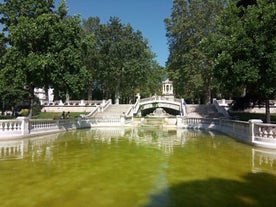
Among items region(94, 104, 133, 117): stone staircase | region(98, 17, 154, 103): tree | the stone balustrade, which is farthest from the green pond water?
region(98, 17, 154, 103): tree

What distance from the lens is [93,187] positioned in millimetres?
Answer: 7098

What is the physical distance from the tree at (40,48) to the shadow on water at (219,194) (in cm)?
1674

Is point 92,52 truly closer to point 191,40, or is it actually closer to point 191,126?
point 191,40

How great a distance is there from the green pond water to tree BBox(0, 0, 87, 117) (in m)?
11.1

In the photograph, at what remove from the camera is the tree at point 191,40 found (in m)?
48.8

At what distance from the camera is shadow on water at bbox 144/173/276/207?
19.7 feet

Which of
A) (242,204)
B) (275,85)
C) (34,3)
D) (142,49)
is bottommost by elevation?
(242,204)

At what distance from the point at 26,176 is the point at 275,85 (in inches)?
667

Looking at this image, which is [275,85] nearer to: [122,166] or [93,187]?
[122,166]

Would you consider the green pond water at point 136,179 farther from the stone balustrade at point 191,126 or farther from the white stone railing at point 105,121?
the white stone railing at point 105,121

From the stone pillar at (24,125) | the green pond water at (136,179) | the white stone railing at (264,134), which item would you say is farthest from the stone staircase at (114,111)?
the green pond water at (136,179)

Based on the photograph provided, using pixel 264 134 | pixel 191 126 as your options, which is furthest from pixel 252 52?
pixel 191 126

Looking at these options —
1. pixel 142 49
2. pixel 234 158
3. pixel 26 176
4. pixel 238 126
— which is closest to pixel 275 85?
pixel 238 126

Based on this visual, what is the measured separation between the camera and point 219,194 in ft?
21.7
